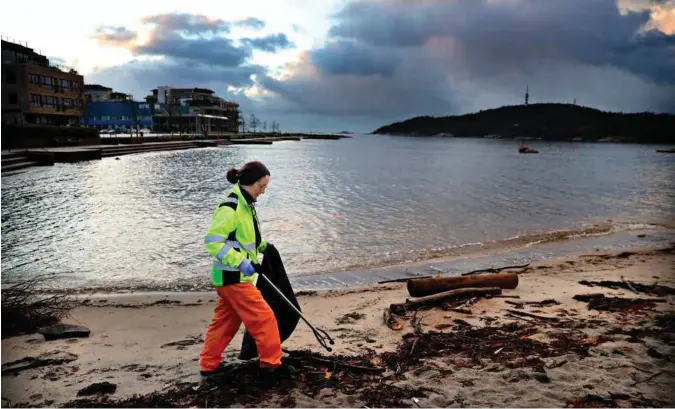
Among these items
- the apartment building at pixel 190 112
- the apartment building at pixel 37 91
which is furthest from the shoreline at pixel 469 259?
the apartment building at pixel 190 112

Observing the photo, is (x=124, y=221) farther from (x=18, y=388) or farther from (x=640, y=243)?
(x=640, y=243)

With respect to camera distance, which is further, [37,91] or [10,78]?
[37,91]

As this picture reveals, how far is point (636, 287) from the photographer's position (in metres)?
8.17

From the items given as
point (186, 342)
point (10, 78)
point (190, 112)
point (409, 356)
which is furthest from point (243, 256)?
point (190, 112)

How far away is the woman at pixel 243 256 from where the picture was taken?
159 inches

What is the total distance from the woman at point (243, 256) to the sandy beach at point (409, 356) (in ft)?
1.64

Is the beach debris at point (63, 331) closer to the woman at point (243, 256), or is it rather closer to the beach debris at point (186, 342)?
the beach debris at point (186, 342)

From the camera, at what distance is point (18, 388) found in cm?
447

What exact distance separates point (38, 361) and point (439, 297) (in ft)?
17.7

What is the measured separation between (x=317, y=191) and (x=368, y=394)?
83.5ft

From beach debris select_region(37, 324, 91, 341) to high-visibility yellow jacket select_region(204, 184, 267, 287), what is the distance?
329 centimetres

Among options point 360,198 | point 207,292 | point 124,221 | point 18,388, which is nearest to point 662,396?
point 18,388

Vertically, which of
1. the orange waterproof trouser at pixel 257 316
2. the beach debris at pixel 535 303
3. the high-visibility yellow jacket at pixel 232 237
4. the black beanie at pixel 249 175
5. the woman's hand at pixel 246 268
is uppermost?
the black beanie at pixel 249 175

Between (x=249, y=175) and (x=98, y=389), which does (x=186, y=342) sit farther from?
(x=249, y=175)
